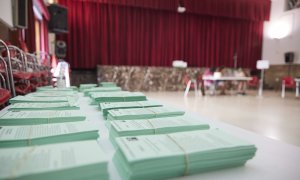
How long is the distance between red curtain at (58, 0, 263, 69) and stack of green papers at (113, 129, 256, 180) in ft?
22.3

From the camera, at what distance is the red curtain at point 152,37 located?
672 cm

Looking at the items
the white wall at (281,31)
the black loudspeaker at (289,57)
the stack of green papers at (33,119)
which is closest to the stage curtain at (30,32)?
the stack of green papers at (33,119)

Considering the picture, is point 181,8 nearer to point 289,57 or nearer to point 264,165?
point 289,57

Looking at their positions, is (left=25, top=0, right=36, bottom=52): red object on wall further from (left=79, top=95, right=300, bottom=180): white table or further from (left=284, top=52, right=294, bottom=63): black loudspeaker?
(left=284, top=52, right=294, bottom=63): black loudspeaker

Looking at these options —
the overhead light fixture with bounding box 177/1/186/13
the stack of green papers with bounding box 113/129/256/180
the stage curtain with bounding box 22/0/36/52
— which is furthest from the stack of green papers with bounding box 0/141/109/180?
the overhead light fixture with bounding box 177/1/186/13

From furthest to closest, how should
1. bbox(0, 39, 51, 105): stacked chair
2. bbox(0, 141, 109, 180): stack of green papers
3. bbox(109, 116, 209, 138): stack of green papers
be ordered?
bbox(0, 39, 51, 105): stacked chair
bbox(109, 116, 209, 138): stack of green papers
bbox(0, 141, 109, 180): stack of green papers

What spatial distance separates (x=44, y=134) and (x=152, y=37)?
7314 mm

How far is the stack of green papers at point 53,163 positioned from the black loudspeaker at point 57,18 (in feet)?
18.7

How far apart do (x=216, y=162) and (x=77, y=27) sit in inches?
279

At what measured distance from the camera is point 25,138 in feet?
1.46

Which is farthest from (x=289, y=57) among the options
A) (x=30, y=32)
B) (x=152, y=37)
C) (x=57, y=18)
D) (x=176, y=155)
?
(x=176, y=155)

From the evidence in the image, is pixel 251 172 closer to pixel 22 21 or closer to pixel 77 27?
pixel 22 21

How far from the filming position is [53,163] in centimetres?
33

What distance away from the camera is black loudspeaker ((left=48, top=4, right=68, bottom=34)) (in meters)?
5.26
